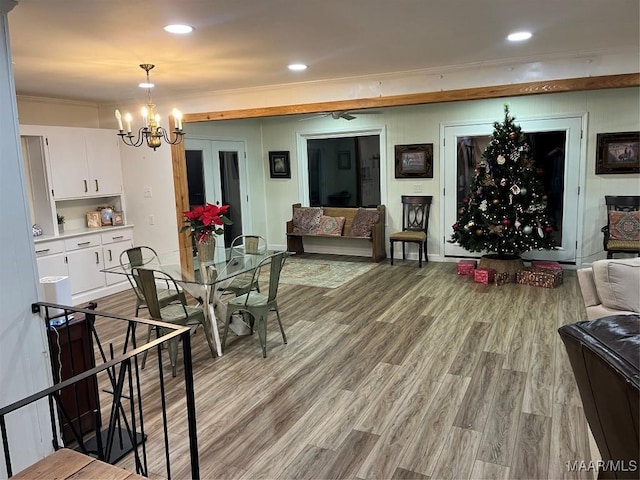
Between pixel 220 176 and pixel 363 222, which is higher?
pixel 220 176

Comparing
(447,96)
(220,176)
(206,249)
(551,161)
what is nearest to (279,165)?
(220,176)

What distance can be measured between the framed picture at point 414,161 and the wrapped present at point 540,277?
217 centimetres

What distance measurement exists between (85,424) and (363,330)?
245cm

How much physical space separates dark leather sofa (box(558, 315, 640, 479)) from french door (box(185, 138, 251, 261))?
5.97 meters

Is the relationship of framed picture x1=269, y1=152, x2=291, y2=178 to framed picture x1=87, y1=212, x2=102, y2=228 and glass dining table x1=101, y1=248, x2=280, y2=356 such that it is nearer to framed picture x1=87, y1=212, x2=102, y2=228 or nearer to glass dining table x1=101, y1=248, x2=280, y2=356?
framed picture x1=87, y1=212, x2=102, y2=228

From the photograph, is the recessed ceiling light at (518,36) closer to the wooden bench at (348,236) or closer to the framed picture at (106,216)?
the wooden bench at (348,236)

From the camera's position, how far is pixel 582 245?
6.48 m

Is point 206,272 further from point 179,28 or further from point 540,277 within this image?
point 540,277

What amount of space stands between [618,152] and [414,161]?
2.71m

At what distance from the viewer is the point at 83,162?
586 cm

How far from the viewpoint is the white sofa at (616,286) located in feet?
9.35

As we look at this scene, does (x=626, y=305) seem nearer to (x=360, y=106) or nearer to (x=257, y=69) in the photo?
(x=360, y=106)

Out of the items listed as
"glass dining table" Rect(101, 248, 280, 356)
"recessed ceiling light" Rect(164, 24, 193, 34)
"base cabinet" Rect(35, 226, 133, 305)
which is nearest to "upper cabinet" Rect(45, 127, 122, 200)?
"base cabinet" Rect(35, 226, 133, 305)

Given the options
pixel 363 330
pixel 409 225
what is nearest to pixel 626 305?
pixel 363 330
